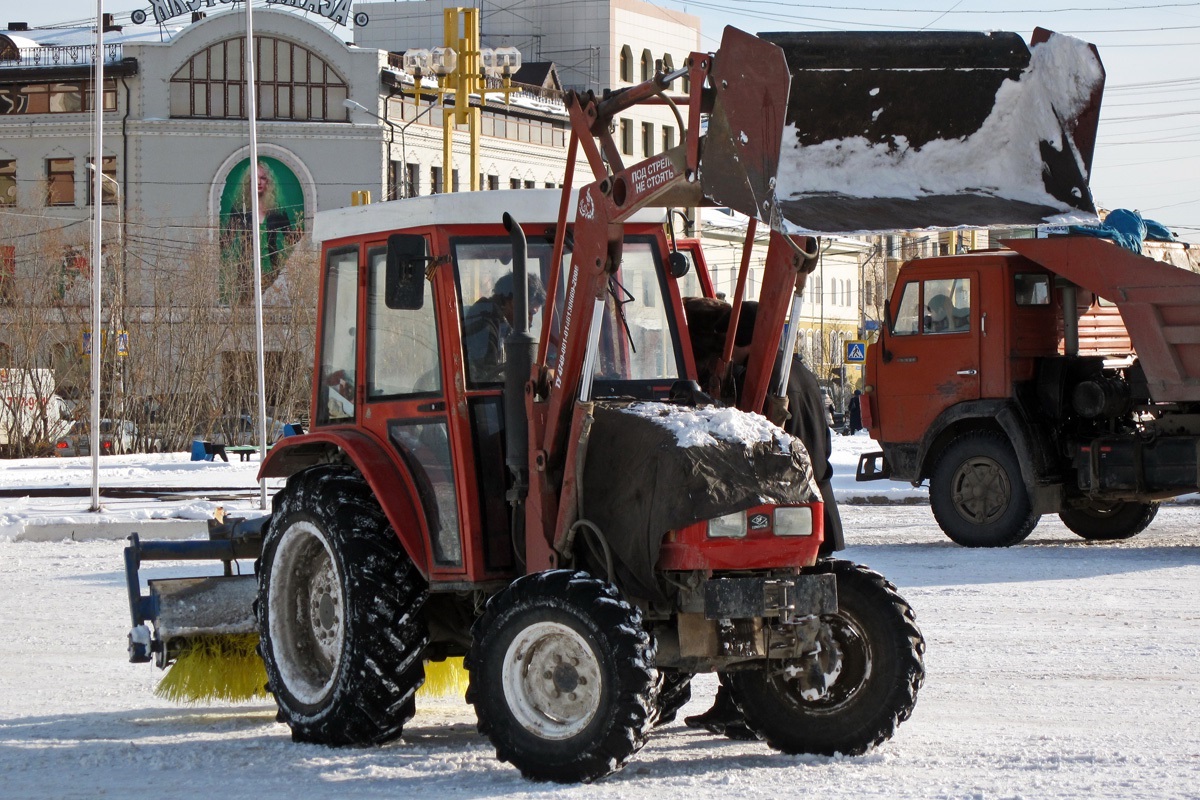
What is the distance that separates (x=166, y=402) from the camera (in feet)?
138

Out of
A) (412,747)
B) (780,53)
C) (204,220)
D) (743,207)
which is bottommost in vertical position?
(412,747)

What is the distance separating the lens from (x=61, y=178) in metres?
65.0

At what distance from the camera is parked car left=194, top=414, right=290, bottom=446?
42719mm

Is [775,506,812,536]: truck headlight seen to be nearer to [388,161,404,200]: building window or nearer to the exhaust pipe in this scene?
the exhaust pipe

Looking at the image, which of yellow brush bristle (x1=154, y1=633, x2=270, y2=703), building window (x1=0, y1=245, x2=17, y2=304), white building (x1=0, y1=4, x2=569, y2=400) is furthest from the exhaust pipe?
white building (x1=0, y1=4, x2=569, y2=400)

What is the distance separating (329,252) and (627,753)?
9.97ft

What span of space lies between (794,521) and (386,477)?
1876 mm

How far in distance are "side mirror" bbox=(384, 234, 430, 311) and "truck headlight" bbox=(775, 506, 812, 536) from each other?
5.63 feet

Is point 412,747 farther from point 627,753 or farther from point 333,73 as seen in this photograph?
point 333,73

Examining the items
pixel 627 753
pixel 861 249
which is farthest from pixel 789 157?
pixel 861 249

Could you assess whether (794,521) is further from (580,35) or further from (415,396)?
(580,35)

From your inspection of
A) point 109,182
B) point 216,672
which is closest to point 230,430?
point 109,182

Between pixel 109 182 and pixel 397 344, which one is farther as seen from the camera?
pixel 109 182

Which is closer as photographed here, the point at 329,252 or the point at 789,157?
the point at 789,157
